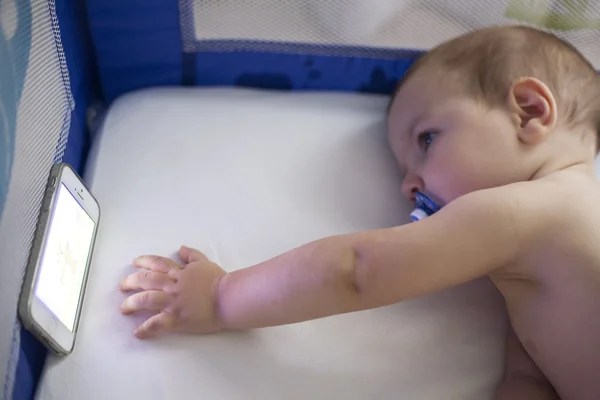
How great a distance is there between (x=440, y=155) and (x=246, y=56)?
0.33 m

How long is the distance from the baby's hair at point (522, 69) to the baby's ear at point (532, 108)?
0.01 metres

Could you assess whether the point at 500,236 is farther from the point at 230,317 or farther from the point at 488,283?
the point at 230,317

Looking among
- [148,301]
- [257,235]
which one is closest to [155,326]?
[148,301]

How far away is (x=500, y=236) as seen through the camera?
2.00 ft

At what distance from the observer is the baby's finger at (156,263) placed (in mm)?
688

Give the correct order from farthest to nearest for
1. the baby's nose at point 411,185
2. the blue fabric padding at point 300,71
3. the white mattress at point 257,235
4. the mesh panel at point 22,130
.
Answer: the blue fabric padding at point 300,71 < the baby's nose at point 411,185 < the white mattress at point 257,235 < the mesh panel at point 22,130

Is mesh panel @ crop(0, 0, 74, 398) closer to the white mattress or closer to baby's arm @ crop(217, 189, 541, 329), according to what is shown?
the white mattress

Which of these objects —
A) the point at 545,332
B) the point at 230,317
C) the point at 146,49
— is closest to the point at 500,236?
the point at 545,332

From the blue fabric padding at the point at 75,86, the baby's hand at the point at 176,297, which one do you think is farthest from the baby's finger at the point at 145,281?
the blue fabric padding at the point at 75,86

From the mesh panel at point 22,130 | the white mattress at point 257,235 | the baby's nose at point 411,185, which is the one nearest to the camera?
the mesh panel at point 22,130

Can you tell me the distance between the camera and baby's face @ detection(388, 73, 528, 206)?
677 millimetres

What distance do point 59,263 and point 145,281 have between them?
9cm

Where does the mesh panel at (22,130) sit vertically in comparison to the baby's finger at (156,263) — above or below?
above

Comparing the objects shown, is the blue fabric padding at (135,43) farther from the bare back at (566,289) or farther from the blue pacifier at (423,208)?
the bare back at (566,289)
